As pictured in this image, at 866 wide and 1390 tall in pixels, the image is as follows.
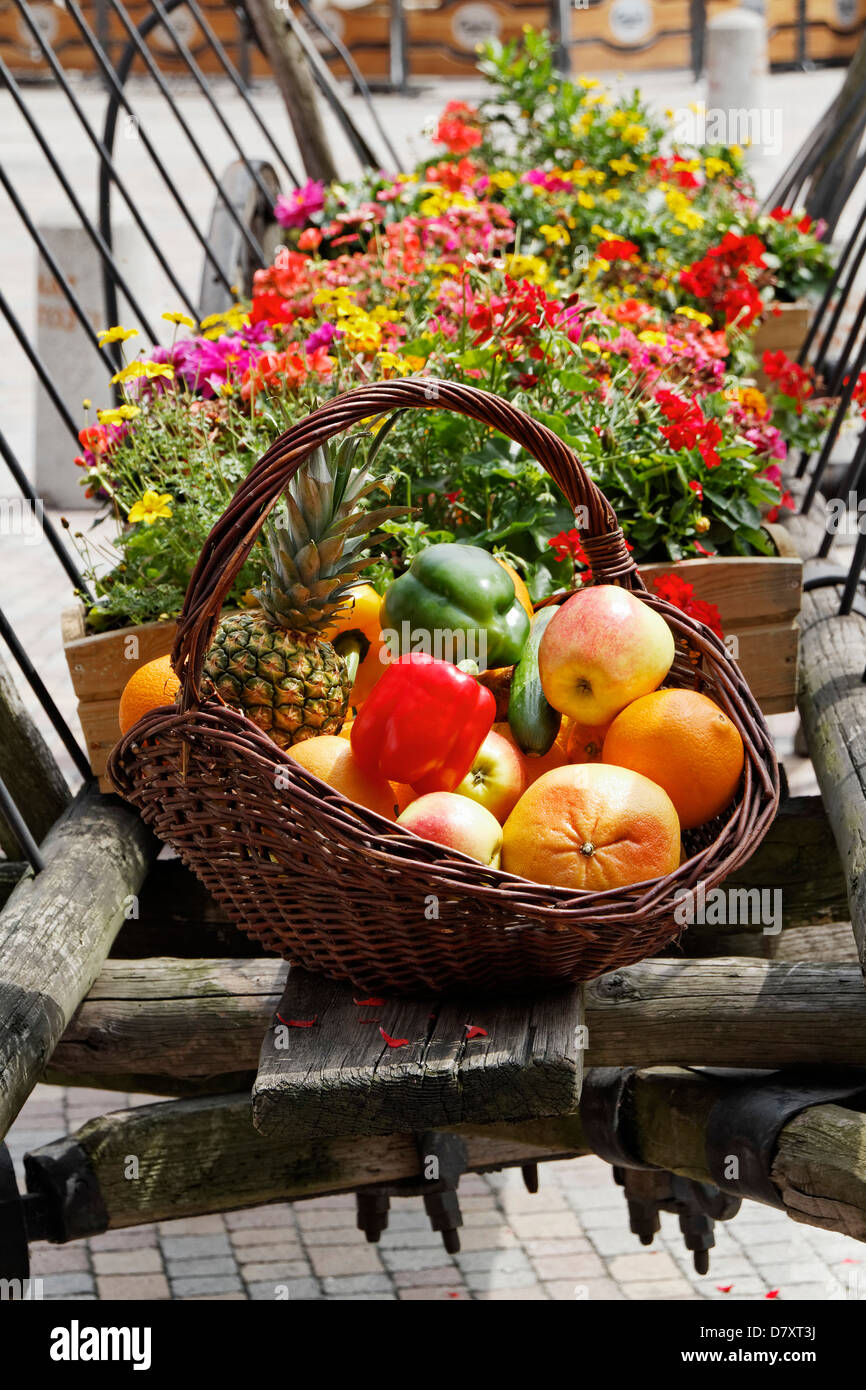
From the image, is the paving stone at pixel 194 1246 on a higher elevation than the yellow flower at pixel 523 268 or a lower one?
lower

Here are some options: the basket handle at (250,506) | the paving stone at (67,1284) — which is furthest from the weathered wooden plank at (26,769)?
the paving stone at (67,1284)

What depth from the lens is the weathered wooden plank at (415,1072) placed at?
4.82 ft

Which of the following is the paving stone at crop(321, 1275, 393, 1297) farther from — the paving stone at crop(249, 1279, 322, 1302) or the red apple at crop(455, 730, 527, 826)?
the red apple at crop(455, 730, 527, 826)

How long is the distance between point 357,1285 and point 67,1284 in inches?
25.8

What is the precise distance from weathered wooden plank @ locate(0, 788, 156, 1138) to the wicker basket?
311 mm

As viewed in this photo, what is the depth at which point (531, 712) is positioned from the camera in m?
1.79

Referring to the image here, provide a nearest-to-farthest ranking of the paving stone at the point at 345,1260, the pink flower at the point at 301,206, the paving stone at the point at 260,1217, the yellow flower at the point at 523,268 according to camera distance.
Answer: the yellow flower at the point at 523,268
the paving stone at the point at 345,1260
the paving stone at the point at 260,1217
the pink flower at the point at 301,206

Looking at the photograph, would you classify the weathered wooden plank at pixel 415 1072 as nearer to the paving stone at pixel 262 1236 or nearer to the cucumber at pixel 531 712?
the cucumber at pixel 531 712

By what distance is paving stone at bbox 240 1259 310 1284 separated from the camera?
10.7 feet

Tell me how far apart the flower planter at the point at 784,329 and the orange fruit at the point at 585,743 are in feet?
10.0

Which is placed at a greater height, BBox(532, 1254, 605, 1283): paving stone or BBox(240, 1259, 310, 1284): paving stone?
BBox(240, 1259, 310, 1284): paving stone

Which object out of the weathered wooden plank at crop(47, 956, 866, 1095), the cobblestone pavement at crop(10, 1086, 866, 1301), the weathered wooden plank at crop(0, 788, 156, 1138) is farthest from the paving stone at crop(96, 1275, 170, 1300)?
the weathered wooden plank at crop(0, 788, 156, 1138)
